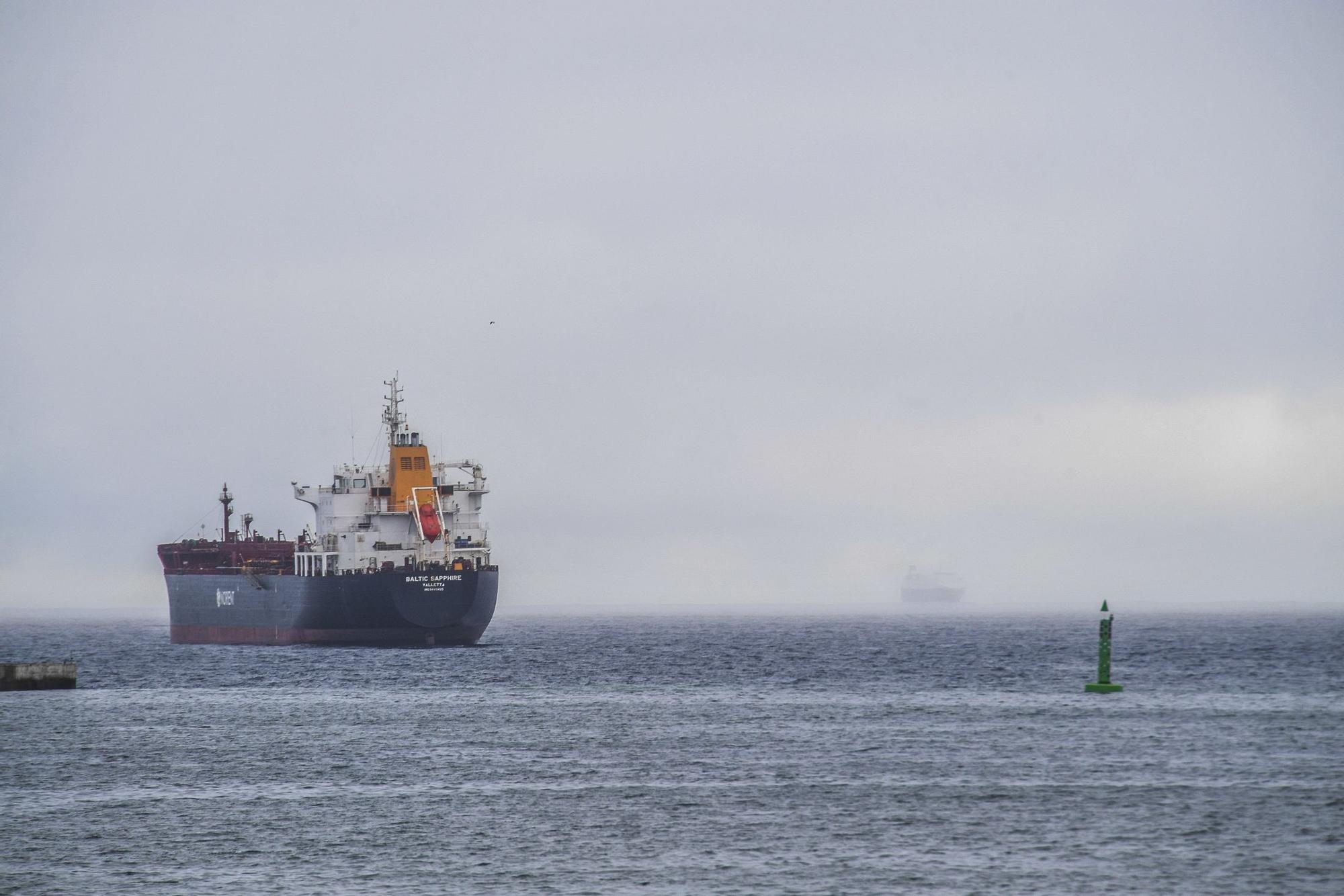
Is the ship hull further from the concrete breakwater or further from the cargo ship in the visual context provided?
the concrete breakwater

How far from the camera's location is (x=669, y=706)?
76438mm

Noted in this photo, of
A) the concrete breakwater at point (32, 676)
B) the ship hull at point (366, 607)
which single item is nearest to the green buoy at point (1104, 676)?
the ship hull at point (366, 607)

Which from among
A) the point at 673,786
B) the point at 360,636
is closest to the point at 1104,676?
the point at 673,786

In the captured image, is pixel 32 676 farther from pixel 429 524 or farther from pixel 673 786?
pixel 673 786

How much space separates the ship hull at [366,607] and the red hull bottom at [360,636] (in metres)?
0.07

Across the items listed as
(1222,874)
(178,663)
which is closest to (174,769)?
(1222,874)

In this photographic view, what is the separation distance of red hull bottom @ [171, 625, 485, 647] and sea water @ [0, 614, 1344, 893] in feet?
39.3

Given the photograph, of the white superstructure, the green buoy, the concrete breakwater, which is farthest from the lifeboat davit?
the green buoy

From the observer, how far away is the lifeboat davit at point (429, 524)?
10862 cm

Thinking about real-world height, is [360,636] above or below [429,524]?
below

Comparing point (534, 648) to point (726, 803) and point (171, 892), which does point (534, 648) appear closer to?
point (726, 803)

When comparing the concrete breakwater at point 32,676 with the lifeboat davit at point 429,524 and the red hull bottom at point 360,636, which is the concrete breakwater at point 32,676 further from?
the lifeboat davit at point 429,524

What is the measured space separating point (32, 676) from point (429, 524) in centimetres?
2926

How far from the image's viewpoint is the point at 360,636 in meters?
108
